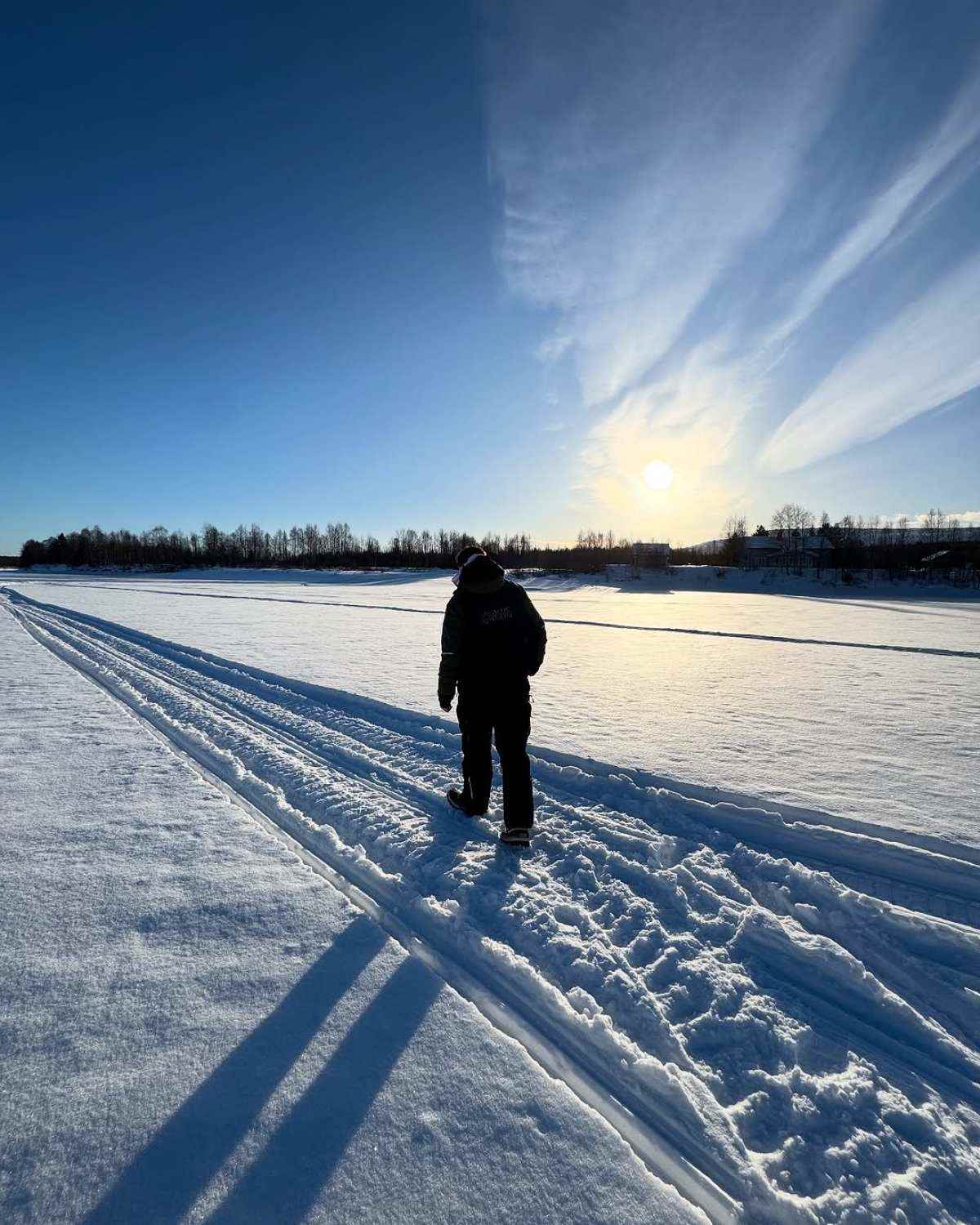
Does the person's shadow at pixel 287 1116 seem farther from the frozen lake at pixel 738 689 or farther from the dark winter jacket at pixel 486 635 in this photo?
the frozen lake at pixel 738 689

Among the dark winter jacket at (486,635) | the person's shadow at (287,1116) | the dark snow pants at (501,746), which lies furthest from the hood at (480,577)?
the person's shadow at (287,1116)

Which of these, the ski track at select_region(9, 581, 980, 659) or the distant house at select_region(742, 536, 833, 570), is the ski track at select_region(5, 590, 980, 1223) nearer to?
the ski track at select_region(9, 581, 980, 659)

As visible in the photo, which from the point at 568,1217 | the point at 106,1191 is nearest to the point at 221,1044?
the point at 106,1191

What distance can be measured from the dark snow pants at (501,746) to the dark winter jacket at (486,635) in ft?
0.32

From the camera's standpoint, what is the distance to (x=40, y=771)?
4.62 meters

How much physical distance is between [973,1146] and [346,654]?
10130 millimetres

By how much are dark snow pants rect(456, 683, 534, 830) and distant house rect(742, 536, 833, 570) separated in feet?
199

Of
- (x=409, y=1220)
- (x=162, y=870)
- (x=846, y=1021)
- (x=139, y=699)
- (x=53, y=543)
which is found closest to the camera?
(x=409, y=1220)

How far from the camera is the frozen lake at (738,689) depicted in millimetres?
4508

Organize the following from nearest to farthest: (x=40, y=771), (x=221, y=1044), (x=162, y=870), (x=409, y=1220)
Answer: (x=409, y=1220) → (x=221, y=1044) → (x=162, y=870) → (x=40, y=771)

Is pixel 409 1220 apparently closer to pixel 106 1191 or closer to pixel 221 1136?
pixel 221 1136

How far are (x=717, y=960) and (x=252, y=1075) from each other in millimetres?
1935

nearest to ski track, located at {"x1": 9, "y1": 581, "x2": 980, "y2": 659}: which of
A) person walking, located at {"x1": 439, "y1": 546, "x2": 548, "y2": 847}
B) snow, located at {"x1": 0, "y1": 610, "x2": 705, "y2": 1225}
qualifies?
person walking, located at {"x1": 439, "y1": 546, "x2": 548, "y2": 847}

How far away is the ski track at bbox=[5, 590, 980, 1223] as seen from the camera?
1.76 meters
